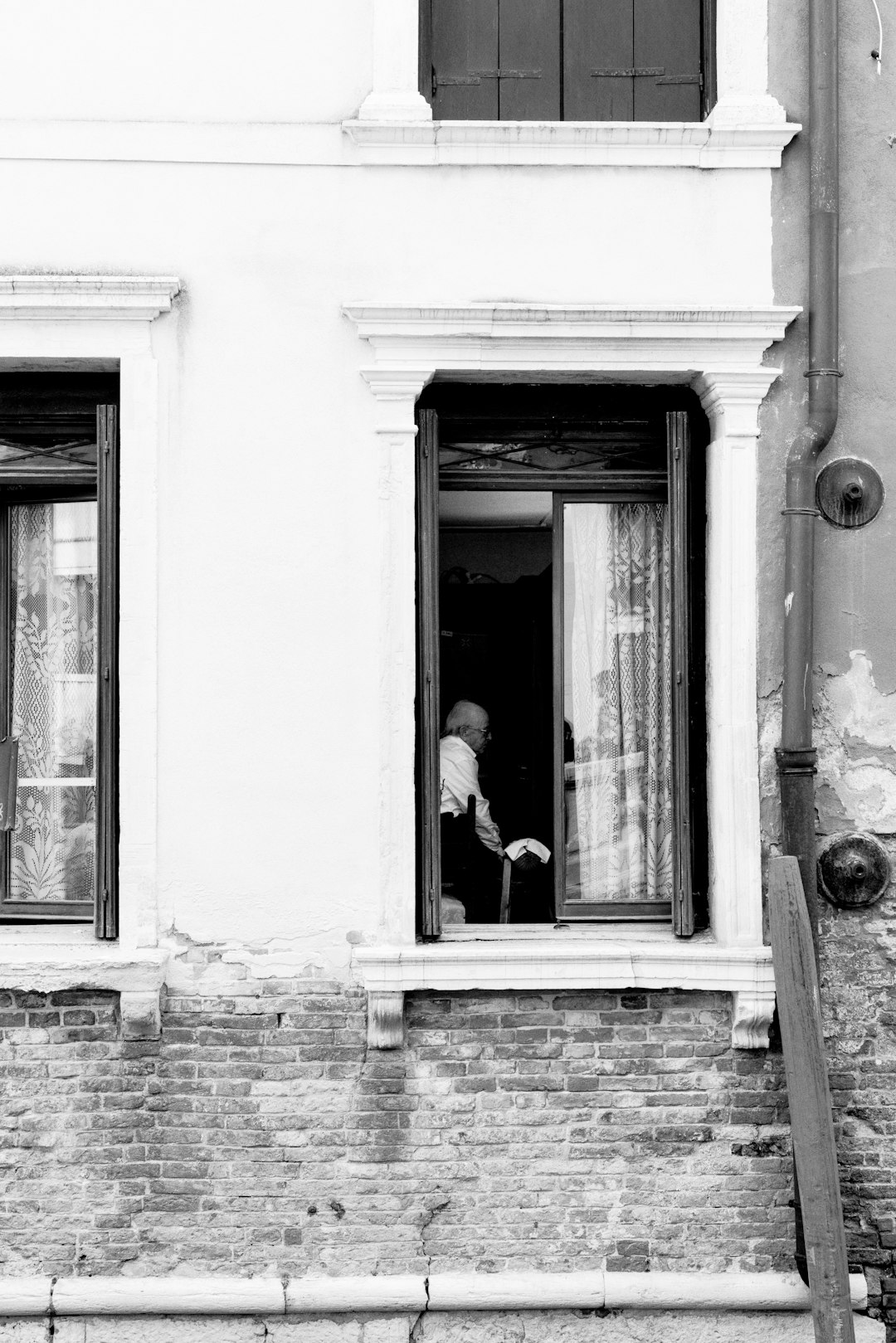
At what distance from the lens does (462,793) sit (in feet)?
16.1

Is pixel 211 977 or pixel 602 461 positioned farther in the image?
pixel 602 461

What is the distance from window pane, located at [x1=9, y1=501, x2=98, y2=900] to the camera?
4.79 m

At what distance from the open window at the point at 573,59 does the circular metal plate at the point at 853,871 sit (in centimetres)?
287

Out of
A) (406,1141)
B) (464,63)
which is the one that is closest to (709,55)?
(464,63)

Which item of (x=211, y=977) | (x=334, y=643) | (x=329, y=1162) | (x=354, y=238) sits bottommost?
(x=329, y=1162)

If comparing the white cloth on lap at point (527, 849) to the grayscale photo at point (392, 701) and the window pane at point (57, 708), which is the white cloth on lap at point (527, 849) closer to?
the grayscale photo at point (392, 701)

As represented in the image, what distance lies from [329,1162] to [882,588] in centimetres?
297

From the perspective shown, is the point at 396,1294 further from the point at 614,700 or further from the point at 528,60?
the point at 528,60

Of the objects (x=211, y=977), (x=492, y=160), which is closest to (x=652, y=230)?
(x=492, y=160)

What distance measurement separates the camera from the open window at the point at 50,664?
15.5ft

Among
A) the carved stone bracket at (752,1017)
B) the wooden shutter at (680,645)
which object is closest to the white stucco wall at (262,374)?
the wooden shutter at (680,645)

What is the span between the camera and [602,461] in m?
4.79

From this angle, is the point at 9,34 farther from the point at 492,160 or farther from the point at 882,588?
the point at 882,588

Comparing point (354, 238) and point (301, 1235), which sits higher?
point (354, 238)
